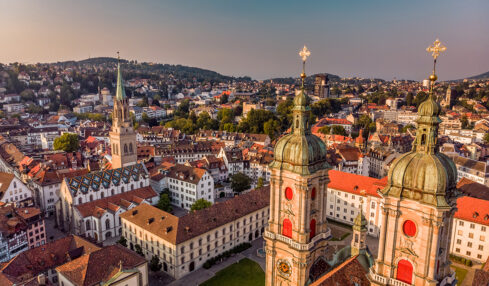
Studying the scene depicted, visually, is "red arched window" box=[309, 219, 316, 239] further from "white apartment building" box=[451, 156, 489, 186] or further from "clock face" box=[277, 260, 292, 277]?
"white apartment building" box=[451, 156, 489, 186]

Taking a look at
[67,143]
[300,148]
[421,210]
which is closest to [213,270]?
[300,148]

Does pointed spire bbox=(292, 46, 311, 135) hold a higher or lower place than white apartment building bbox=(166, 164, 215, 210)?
higher

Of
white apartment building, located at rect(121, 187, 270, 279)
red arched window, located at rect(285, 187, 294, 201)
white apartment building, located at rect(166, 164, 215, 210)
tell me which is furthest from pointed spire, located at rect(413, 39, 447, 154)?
white apartment building, located at rect(166, 164, 215, 210)

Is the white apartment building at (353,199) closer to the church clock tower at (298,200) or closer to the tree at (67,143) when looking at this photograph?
the church clock tower at (298,200)

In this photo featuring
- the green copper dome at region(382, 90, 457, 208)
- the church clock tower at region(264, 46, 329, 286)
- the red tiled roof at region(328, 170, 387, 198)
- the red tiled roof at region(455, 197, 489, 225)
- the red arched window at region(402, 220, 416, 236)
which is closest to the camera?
the green copper dome at region(382, 90, 457, 208)

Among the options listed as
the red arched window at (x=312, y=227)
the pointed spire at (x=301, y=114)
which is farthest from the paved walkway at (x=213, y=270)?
the pointed spire at (x=301, y=114)

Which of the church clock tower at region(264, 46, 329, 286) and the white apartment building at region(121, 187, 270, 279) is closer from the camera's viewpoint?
the church clock tower at region(264, 46, 329, 286)

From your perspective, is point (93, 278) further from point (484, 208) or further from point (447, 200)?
point (484, 208)
